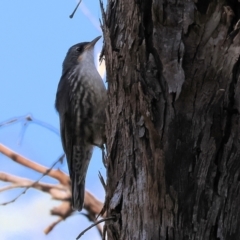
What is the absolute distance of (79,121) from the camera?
14.8ft

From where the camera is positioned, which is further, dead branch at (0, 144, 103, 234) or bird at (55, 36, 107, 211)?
dead branch at (0, 144, 103, 234)

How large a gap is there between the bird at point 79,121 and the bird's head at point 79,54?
13 centimetres

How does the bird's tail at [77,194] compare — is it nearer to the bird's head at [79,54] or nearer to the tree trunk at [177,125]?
the bird's head at [79,54]

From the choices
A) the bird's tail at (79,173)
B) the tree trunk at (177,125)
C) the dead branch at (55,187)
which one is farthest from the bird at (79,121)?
the tree trunk at (177,125)

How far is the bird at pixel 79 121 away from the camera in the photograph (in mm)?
4414

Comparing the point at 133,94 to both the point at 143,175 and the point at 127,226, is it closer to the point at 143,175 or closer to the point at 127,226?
the point at 143,175

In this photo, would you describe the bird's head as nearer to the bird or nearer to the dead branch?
the bird

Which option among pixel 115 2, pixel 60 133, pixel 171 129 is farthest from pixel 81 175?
pixel 171 129

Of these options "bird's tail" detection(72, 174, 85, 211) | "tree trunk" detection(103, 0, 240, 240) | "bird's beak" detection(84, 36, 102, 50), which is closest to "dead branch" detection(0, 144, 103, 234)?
"bird's tail" detection(72, 174, 85, 211)

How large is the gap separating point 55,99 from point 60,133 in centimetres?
25

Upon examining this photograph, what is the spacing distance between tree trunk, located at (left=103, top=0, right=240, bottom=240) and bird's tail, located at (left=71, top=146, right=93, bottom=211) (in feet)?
5.54

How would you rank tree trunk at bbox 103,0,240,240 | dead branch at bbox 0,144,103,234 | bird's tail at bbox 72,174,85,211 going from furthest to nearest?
dead branch at bbox 0,144,103,234 < bird's tail at bbox 72,174,85,211 < tree trunk at bbox 103,0,240,240

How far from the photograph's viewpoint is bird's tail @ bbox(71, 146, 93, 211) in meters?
4.53

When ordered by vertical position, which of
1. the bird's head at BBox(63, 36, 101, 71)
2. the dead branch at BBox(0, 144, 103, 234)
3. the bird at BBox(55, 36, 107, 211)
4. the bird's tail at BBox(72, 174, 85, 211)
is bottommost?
the dead branch at BBox(0, 144, 103, 234)
